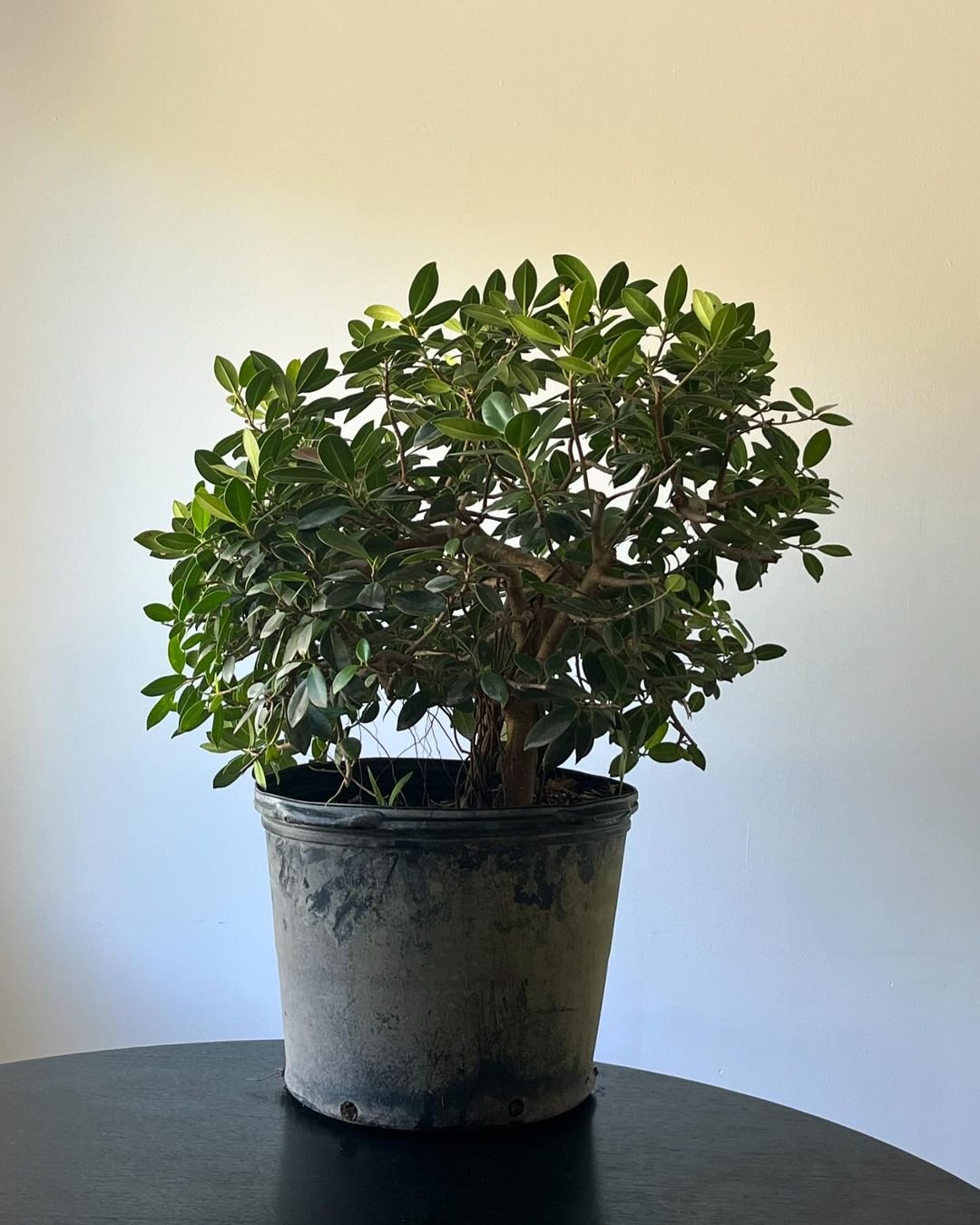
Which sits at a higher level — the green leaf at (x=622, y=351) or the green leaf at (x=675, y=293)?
the green leaf at (x=675, y=293)

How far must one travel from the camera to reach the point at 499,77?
157 centimetres

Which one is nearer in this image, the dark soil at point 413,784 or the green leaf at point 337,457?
the green leaf at point 337,457

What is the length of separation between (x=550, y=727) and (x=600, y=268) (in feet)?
3.14

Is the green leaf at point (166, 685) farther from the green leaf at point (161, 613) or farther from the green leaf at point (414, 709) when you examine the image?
the green leaf at point (414, 709)

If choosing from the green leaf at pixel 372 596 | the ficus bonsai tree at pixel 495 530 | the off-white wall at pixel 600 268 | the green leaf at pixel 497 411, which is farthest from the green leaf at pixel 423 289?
the off-white wall at pixel 600 268

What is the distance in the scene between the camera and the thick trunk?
872mm

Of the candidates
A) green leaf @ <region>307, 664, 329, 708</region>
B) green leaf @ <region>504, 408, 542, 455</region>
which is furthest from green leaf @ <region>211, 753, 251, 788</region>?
green leaf @ <region>504, 408, 542, 455</region>

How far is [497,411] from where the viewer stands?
0.73 metres

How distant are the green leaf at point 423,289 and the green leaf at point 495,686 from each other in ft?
0.85

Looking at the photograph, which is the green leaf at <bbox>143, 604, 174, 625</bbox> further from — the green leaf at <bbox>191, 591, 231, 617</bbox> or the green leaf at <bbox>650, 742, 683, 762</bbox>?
the green leaf at <bbox>650, 742, 683, 762</bbox>

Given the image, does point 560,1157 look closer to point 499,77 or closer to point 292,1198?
point 292,1198

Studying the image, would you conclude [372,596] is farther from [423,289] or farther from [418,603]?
[423,289]

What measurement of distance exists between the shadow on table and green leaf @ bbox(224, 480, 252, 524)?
430 millimetres

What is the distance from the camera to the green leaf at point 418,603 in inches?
29.3
